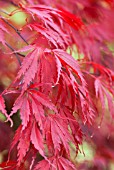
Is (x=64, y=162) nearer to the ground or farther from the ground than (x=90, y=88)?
farther from the ground

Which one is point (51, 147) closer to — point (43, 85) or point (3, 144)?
point (43, 85)

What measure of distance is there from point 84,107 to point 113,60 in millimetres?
615

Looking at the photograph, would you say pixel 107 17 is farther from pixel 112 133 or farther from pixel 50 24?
pixel 50 24

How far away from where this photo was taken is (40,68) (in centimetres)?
90

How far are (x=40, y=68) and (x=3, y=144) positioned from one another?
503mm

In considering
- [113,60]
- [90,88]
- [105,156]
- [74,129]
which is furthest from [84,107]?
[105,156]

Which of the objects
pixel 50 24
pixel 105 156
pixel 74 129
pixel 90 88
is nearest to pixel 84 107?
pixel 74 129

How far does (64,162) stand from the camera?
949mm

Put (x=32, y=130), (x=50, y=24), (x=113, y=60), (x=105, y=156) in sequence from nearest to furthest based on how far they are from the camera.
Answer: (x=32, y=130), (x=50, y=24), (x=113, y=60), (x=105, y=156)

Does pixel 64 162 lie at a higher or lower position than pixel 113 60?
higher

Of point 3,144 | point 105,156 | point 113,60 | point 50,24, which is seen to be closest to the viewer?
point 50,24

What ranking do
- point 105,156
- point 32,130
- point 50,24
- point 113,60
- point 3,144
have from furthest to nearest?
point 105,156
point 113,60
point 3,144
point 50,24
point 32,130

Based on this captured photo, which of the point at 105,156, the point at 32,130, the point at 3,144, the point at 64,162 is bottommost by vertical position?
the point at 105,156

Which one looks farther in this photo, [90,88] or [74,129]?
[90,88]
